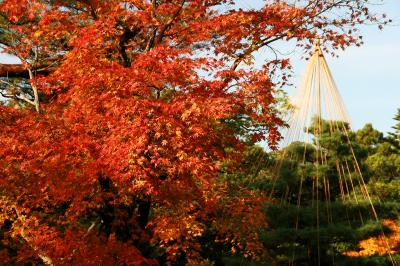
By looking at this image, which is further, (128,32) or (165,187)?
(128,32)

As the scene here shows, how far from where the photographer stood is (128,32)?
10.9 m

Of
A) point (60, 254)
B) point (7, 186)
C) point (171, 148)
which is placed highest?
point (171, 148)

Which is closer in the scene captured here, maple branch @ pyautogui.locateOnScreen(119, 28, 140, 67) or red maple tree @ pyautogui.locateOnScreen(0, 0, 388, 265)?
red maple tree @ pyautogui.locateOnScreen(0, 0, 388, 265)

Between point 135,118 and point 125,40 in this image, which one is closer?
point 135,118

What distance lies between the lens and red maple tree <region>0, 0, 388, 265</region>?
830 centimetres

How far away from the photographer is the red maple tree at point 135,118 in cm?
830

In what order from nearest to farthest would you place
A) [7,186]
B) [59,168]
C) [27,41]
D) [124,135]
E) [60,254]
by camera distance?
[124,135], [59,168], [60,254], [7,186], [27,41]

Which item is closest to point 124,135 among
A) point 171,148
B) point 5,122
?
point 171,148

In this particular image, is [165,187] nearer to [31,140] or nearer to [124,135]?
[124,135]

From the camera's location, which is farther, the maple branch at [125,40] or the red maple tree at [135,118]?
the maple branch at [125,40]

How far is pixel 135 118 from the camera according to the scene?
27.0ft

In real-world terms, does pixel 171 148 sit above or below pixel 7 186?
above

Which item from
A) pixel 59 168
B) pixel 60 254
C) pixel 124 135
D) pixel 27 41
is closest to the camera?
pixel 124 135

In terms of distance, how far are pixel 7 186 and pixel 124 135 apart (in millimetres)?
4409
